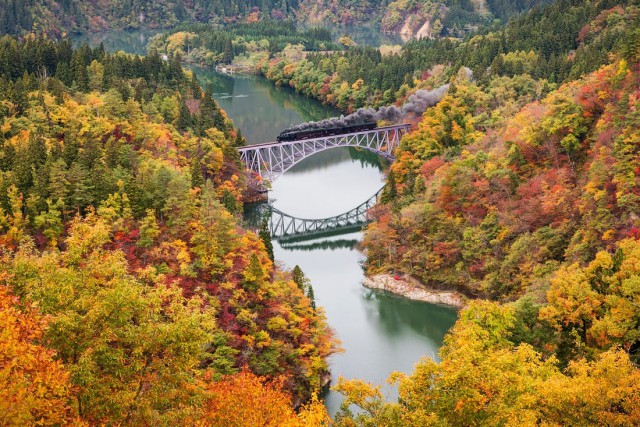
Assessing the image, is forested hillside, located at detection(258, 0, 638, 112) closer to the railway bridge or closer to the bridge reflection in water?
the railway bridge

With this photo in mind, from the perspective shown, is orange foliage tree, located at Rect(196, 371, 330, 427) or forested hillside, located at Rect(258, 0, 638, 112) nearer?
orange foliage tree, located at Rect(196, 371, 330, 427)

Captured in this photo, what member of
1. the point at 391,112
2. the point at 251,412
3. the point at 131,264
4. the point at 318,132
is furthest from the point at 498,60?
the point at 251,412

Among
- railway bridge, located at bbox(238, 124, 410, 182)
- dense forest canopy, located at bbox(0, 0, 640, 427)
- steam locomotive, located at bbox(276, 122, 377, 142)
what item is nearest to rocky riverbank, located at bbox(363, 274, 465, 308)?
dense forest canopy, located at bbox(0, 0, 640, 427)

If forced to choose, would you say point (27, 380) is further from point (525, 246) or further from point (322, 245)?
point (322, 245)

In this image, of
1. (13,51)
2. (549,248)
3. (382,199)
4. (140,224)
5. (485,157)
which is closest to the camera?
(140,224)

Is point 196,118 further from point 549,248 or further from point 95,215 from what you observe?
point 549,248

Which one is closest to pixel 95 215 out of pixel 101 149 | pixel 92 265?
→ pixel 101 149
